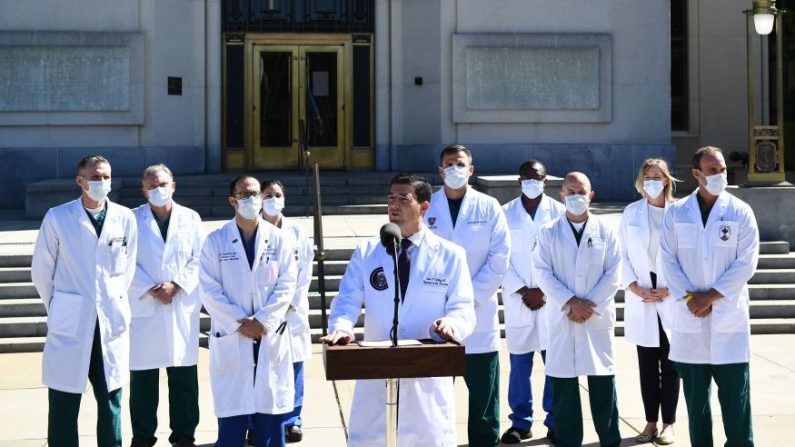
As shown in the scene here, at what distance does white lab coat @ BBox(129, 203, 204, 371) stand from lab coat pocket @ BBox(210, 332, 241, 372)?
1241 mm

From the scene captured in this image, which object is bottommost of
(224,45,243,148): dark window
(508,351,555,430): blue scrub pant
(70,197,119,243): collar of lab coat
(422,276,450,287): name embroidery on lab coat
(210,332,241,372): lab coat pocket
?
(508,351,555,430): blue scrub pant

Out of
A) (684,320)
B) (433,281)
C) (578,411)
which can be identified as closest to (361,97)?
(578,411)

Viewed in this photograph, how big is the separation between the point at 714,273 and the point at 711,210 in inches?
16.7

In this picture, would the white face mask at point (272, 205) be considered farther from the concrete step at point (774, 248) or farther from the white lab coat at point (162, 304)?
the concrete step at point (774, 248)

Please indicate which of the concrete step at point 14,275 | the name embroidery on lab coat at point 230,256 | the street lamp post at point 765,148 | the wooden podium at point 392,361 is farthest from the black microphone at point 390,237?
the street lamp post at point 765,148

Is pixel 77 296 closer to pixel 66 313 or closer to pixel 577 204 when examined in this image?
pixel 66 313

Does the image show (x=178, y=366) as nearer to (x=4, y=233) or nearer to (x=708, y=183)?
(x=708, y=183)

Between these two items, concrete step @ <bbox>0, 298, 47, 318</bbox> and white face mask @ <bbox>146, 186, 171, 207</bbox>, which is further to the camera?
concrete step @ <bbox>0, 298, 47, 318</bbox>

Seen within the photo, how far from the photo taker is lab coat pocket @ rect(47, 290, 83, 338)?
7.94 metres

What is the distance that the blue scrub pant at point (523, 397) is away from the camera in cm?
905

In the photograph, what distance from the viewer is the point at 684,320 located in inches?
314

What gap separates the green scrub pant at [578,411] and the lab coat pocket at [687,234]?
107cm

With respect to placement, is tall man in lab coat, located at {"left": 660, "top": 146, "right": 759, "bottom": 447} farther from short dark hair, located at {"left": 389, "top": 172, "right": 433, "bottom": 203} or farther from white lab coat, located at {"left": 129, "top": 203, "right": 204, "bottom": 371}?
white lab coat, located at {"left": 129, "top": 203, "right": 204, "bottom": 371}

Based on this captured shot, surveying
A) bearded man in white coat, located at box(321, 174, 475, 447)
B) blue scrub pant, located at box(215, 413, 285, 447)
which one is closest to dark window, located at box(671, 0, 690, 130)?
blue scrub pant, located at box(215, 413, 285, 447)
